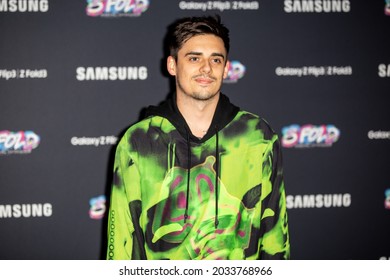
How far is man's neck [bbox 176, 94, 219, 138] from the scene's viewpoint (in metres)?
1.82

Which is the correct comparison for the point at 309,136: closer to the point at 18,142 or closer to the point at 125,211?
the point at 125,211

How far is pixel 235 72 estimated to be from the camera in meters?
2.82

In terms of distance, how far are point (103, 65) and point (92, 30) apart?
0.25 metres

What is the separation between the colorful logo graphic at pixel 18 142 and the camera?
2711 millimetres

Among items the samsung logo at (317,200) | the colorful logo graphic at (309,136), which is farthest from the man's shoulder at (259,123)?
the samsung logo at (317,200)

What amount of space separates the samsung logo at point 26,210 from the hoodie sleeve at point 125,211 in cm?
126

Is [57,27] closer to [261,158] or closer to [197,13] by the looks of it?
[197,13]

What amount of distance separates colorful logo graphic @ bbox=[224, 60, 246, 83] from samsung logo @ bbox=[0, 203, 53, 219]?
1605 millimetres

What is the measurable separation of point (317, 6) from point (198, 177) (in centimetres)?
182

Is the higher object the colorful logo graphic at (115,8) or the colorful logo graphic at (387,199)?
the colorful logo graphic at (115,8)

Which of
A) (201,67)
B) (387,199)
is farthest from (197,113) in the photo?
(387,199)

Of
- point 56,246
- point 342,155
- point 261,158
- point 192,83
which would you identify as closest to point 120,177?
point 192,83

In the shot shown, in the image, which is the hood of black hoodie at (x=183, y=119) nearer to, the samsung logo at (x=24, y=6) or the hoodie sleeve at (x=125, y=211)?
the hoodie sleeve at (x=125, y=211)

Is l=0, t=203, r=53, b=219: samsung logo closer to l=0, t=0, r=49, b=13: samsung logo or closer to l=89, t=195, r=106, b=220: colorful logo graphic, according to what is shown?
l=89, t=195, r=106, b=220: colorful logo graphic
